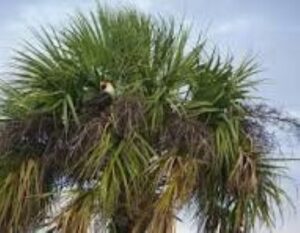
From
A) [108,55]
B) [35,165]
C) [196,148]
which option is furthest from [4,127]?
[196,148]

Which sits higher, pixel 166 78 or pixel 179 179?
pixel 166 78

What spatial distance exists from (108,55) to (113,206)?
4.44 ft

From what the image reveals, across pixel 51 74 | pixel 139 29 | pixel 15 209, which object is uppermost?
pixel 139 29

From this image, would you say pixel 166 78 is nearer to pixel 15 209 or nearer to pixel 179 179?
pixel 179 179

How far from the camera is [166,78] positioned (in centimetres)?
907

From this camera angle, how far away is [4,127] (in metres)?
8.93

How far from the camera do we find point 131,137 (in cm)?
864

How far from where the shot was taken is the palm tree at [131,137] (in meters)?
8.58

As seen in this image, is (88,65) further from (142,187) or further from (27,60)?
(142,187)

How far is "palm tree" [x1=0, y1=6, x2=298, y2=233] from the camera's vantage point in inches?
338

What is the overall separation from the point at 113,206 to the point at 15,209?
34.7 inches

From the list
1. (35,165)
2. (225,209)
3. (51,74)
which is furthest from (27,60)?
(225,209)

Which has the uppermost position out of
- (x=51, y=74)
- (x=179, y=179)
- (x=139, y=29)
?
(x=139, y=29)

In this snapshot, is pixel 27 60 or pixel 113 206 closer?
pixel 113 206
